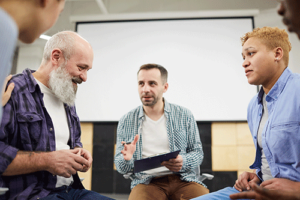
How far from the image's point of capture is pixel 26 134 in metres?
1.43

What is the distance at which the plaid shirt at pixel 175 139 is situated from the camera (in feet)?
7.10

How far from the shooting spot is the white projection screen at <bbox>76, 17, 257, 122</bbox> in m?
3.98

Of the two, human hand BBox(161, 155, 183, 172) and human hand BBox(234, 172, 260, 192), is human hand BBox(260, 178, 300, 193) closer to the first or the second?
human hand BBox(234, 172, 260, 192)

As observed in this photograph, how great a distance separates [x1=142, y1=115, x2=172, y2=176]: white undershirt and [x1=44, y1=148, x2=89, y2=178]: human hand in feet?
3.12

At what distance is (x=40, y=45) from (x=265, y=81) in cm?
507

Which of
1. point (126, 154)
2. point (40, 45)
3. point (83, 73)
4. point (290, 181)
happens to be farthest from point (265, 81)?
point (40, 45)

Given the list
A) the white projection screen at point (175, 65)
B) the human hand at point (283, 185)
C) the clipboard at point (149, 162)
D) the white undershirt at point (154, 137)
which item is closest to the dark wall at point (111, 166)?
the white projection screen at point (175, 65)

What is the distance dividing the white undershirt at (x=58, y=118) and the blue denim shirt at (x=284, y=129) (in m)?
1.40

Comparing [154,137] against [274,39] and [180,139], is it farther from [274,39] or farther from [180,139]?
[274,39]

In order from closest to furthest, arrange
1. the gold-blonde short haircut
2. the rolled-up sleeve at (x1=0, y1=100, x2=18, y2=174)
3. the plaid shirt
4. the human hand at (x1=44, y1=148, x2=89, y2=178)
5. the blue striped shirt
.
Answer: the blue striped shirt → the rolled-up sleeve at (x1=0, y1=100, x2=18, y2=174) → the human hand at (x1=44, y1=148, x2=89, y2=178) → the gold-blonde short haircut → the plaid shirt

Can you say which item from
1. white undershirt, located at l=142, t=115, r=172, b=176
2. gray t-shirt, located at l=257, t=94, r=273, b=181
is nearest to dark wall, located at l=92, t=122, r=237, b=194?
white undershirt, located at l=142, t=115, r=172, b=176

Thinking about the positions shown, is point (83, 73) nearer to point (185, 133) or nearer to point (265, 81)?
point (185, 133)

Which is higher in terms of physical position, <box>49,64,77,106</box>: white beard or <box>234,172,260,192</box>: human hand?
<box>49,64,77,106</box>: white beard

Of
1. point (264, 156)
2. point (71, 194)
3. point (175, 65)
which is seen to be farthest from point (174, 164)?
point (175, 65)
